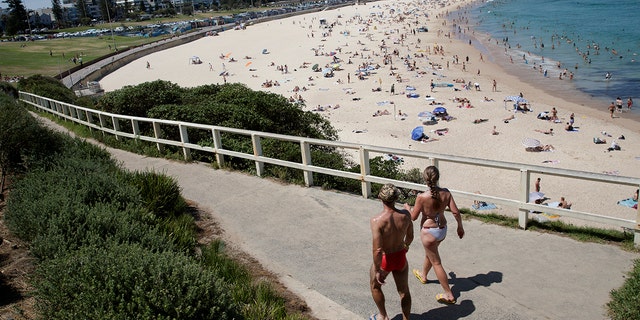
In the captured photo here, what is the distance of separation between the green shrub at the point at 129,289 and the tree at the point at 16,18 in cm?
14217

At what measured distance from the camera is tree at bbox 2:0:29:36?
411 ft

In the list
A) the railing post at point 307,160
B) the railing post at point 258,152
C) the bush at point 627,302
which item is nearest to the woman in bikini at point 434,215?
the bush at point 627,302

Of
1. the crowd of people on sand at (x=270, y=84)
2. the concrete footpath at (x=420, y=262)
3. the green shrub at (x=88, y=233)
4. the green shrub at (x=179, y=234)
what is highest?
the green shrub at (x=88, y=233)

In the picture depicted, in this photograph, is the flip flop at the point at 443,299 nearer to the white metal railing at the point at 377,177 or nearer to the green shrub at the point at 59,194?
the white metal railing at the point at 377,177

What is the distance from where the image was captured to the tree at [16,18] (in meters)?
125

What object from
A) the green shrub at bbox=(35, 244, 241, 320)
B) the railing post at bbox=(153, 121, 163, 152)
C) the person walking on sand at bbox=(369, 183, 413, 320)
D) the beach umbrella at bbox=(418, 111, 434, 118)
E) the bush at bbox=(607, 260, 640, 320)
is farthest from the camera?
the beach umbrella at bbox=(418, 111, 434, 118)

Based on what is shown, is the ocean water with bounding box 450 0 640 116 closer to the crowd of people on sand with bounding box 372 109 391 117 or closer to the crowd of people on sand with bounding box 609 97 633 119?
the crowd of people on sand with bounding box 609 97 633 119

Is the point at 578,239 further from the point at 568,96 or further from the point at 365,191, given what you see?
the point at 568,96

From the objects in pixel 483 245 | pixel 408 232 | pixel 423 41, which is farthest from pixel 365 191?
pixel 423 41

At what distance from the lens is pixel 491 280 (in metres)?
5.59

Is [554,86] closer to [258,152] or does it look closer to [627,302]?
[258,152]

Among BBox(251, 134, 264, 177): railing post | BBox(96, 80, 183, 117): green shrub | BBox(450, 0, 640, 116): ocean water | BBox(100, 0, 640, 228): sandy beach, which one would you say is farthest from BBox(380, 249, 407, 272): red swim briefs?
BBox(450, 0, 640, 116): ocean water

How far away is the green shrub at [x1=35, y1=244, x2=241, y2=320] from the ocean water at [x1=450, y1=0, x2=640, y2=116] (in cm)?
2775

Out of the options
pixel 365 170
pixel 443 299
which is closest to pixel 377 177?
pixel 365 170
